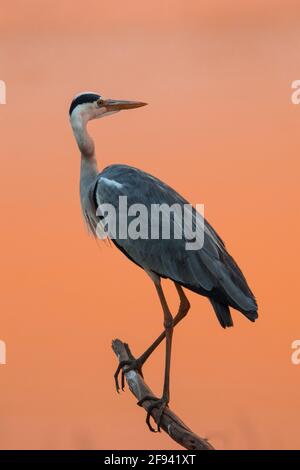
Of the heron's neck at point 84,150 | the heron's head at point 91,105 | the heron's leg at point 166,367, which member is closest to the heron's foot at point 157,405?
the heron's leg at point 166,367

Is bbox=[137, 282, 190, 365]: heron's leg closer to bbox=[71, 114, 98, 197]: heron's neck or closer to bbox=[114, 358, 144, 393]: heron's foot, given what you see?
bbox=[114, 358, 144, 393]: heron's foot

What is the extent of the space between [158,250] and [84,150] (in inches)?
24.7

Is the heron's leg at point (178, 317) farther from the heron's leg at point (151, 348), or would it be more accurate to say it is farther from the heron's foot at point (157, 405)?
the heron's foot at point (157, 405)

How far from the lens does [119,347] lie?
3617 millimetres

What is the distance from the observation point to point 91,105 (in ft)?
12.6

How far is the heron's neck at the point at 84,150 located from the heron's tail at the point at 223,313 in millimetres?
859

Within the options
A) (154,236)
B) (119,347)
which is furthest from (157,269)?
(119,347)

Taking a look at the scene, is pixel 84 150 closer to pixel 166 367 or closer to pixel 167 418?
pixel 166 367

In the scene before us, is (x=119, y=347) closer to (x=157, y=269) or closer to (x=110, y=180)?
(x=157, y=269)

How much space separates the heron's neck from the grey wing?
0.14m

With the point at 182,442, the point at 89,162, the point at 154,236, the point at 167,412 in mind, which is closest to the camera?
the point at 182,442

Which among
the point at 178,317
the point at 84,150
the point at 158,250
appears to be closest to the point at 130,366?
the point at 178,317

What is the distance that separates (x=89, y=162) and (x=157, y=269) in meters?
0.64

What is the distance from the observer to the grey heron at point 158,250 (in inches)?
129
